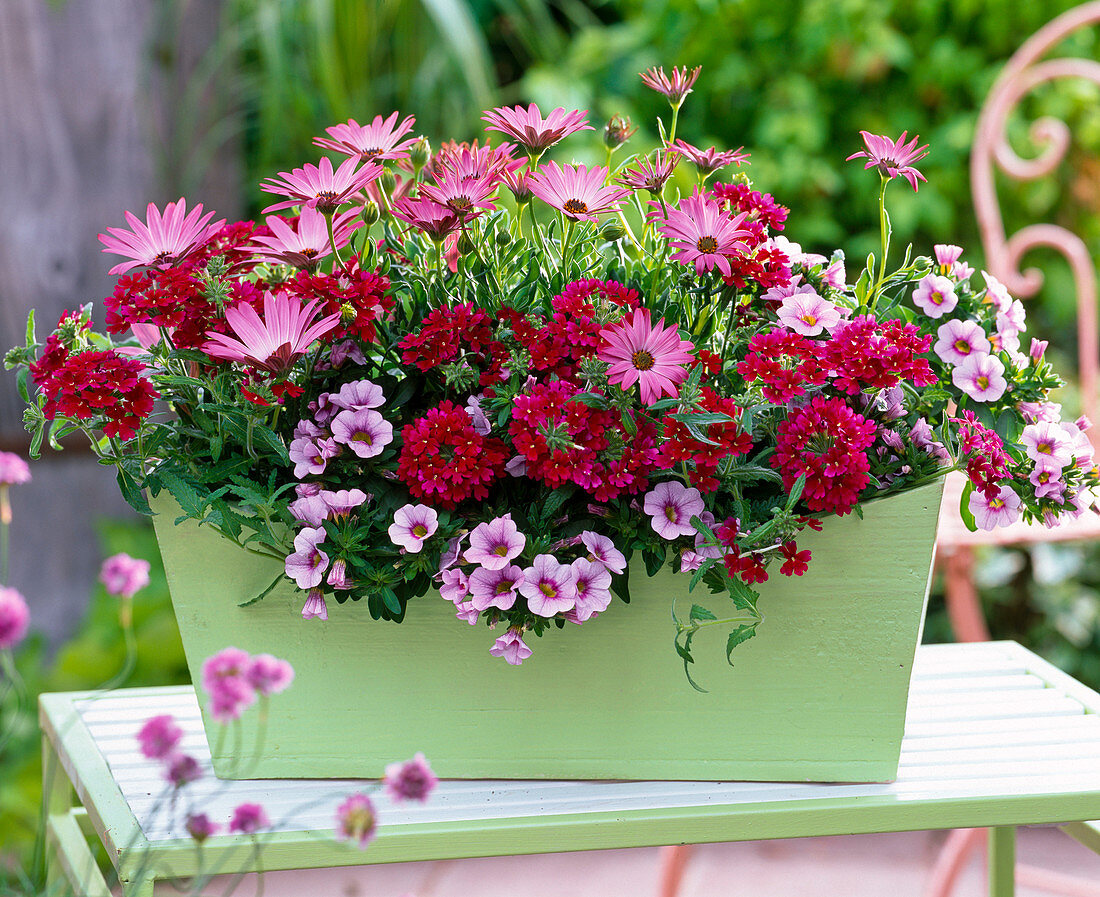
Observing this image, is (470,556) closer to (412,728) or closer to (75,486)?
(412,728)

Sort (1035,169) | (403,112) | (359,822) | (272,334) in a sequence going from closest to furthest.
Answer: (359,822) < (272,334) < (1035,169) < (403,112)

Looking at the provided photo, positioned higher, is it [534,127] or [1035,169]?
[1035,169]

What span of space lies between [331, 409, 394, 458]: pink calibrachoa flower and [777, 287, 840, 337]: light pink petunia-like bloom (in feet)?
0.76

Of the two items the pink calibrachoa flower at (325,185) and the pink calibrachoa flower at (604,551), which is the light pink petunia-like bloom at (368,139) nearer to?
the pink calibrachoa flower at (325,185)

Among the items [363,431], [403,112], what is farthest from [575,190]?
[403,112]

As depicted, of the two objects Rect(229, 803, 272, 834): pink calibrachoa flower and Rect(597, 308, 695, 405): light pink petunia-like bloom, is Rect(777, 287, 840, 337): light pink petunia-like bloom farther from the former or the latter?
Rect(229, 803, 272, 834): pink calibrachoa flower

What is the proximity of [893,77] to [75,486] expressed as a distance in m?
1.64

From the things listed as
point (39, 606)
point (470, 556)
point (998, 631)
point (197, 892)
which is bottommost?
point (197, 892)

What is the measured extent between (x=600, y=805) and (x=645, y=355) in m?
0.26

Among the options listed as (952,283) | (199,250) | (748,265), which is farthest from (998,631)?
(199,250)

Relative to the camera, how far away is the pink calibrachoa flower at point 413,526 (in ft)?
1.88

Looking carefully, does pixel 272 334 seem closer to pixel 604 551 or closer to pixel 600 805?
pixel 604 551

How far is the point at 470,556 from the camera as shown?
0.58 meters

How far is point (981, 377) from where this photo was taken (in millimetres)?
622
